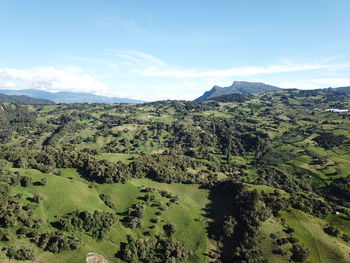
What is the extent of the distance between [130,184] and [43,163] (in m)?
51.9

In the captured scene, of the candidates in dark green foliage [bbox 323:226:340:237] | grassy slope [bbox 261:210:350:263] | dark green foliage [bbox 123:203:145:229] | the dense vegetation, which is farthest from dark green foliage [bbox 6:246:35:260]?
dark green foliage [bbox 323:226:340:237]

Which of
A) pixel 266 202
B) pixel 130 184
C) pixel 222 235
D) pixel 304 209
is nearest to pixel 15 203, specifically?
pixel 130 184

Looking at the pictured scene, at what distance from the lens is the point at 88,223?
102m

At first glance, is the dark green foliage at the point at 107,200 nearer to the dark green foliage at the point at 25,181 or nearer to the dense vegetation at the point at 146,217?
the dense vegetation at the point at 146,217

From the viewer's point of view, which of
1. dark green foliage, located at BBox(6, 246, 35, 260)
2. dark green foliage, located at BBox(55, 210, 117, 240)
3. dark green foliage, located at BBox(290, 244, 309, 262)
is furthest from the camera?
dark green foliage, located at BBox(55, 210, 117, 240)

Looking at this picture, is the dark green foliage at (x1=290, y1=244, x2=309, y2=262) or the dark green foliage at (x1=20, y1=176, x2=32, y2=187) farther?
the dark green foliage at (x1=20, y1=176, x2=32, y2=187)

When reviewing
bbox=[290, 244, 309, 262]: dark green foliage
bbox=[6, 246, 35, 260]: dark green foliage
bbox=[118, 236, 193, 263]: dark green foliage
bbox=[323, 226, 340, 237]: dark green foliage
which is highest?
bbox=[6, 246, 35, 260]: dark green foliage

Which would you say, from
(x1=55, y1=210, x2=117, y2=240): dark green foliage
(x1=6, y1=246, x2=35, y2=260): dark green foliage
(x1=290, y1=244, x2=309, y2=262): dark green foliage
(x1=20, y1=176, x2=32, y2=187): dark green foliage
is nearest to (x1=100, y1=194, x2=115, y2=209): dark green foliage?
(x1=55, y1=210, x2=117, y2=240): dark green foliage

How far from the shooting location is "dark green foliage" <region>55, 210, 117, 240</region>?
99125 mm

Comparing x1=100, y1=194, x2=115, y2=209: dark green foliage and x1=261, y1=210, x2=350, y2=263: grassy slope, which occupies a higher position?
x1=100, y1=194, x2=115, y2=209: dark green foliage

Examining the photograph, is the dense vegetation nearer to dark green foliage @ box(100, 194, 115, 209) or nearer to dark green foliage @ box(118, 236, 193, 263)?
dark green foliage @ box(118, 236, 193, 263)

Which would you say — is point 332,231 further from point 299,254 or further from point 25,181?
point 25,181

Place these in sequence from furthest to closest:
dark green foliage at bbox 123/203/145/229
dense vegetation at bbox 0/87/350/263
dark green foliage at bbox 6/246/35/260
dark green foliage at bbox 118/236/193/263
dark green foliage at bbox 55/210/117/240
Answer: dark green foliage at bbox 123/203/145/229 < dark green foliage at bbox 55/210/117/240 < dark green foliage at bbox 118/236/193/263 < dense vegetation at bbox 0/87/350/263 < dark green foliage at bbox 6/246/35/260

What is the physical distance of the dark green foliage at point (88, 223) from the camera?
99125 millimetres
